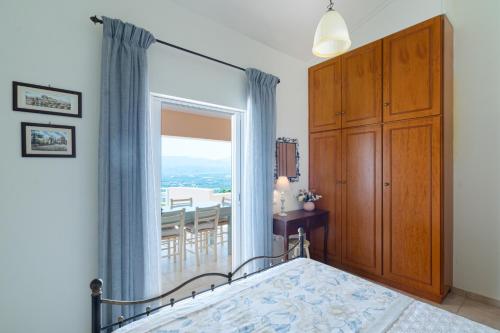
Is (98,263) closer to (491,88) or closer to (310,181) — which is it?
(310,181)

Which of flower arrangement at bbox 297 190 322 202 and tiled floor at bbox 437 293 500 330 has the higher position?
flower arrangement at bbox 297 190 322 202

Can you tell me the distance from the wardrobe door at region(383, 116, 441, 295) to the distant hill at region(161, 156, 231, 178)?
1851mm

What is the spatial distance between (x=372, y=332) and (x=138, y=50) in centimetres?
235

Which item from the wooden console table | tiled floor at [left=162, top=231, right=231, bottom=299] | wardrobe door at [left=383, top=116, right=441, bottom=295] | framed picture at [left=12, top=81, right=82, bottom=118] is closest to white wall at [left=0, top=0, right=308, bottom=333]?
framed picture at [left=12, top=81, right=82, bottom=118]

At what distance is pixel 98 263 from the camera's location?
1.77 m

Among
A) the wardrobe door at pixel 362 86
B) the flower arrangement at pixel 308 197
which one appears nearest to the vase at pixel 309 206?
the flower arrangement at pixel 308 197

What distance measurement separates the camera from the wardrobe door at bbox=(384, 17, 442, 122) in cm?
236

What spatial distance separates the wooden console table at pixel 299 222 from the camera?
2834mm

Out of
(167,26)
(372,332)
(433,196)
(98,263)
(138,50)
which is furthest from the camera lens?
(433,196)

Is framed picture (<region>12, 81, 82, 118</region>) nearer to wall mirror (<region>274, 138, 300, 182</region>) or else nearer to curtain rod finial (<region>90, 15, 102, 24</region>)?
curtain rod finial (<region>90, 15, 102, 24</region>)

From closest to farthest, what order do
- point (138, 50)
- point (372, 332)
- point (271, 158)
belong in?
point (372, 332), point (138, 50), point (271, 158)

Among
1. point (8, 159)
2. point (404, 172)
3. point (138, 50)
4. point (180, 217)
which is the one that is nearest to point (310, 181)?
point (404, 172)

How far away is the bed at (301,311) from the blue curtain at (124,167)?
654mm

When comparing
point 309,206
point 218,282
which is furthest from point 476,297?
point 218,282
